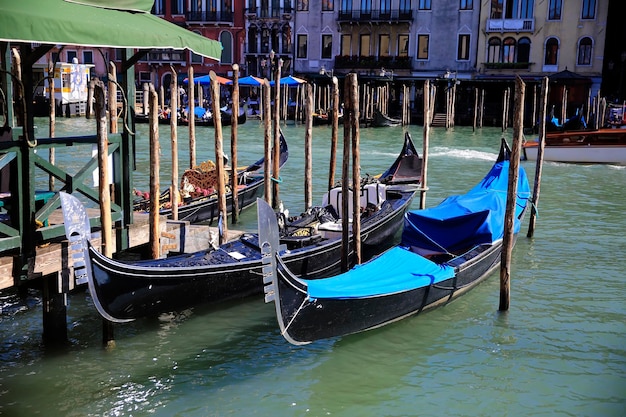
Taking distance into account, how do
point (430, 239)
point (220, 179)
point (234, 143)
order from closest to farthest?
point (430, 239)
point (220, 179)
point (234, 143)

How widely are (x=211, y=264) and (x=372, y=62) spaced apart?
22858mm

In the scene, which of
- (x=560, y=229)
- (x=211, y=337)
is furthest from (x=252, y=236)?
(x=560, y=229)

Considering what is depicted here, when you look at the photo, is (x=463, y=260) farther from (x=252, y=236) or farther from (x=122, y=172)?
(x=122, y=172)

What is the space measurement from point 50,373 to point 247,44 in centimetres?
2612

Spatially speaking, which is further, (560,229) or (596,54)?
(596,54)

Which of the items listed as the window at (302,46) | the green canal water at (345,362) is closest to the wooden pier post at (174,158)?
the green canal water at (345,362)

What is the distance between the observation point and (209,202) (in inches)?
330

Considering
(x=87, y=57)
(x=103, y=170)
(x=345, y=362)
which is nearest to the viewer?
(x=103, y=170)

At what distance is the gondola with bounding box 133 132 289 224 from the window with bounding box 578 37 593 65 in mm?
17756

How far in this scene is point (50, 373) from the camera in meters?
4.50

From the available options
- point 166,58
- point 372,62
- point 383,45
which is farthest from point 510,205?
point 166,58

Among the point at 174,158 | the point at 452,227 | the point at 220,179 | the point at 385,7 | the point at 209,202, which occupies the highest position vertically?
the point at 385,7

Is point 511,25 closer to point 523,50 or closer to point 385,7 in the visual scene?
point 523,50

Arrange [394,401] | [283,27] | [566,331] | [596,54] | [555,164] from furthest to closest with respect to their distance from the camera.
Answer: [283,27] < [596,54] < [555,164] < [566,331] < [394,401]
